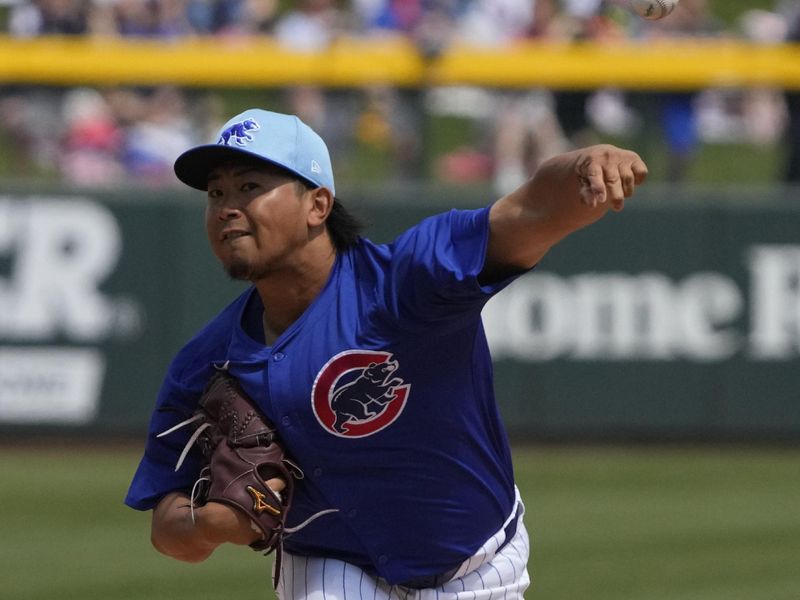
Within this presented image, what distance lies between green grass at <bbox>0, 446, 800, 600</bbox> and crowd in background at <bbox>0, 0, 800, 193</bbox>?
2.09 m

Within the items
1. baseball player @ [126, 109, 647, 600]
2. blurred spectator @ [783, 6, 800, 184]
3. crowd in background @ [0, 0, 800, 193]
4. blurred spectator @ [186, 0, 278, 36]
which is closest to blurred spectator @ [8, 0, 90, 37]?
Answer: crowd in background @ [0, 0, 800, 193]

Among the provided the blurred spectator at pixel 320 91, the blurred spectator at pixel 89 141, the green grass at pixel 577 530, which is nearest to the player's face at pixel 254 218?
the green grass at pixel 577 530

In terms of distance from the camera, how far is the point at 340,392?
387 centimetres

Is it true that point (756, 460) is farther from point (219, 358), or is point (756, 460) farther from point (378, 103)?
point (219, 358)

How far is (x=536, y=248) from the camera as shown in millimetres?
3529

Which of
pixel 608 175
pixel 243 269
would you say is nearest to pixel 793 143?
pixel 243 269

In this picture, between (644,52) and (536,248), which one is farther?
(644,52)

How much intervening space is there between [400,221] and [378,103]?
877mm

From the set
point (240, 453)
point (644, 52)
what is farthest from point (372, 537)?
point (644, 52)

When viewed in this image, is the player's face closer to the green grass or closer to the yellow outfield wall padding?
the green grass

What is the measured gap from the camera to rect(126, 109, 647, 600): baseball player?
3.84m

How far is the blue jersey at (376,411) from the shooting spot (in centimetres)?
385

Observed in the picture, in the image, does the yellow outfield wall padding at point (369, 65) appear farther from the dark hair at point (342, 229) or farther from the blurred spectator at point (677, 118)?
the dark hair at point (342, 229)

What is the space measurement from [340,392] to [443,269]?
0.49 metres
